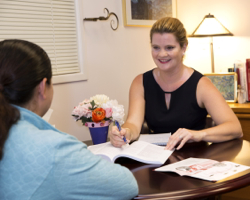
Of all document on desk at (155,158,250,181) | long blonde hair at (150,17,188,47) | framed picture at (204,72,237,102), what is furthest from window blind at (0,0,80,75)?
framed picture at (204,72,237,102)

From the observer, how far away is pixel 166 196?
1.16m

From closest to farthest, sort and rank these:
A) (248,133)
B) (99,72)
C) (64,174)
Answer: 1. (64,174)
2. (99,72)
3. (248,133)

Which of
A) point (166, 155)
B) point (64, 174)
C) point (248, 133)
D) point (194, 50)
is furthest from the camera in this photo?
point (194, 50)

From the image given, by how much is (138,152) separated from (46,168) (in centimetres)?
74

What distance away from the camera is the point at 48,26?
7.79ft

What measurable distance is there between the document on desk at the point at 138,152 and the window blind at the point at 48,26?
3.17 ft

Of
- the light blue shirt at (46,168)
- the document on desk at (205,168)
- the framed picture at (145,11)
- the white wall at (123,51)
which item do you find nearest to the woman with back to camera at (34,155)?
the light blue shirt at (46,168)

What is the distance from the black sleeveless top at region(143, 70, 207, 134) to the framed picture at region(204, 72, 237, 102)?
115cm

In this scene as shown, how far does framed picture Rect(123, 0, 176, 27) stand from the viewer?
→ 10.00 ft

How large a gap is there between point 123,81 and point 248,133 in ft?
3.98

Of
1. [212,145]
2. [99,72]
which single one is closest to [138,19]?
[99,72]

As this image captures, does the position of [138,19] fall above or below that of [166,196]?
above

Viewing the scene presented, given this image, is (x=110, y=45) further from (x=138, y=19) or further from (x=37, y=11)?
(x=37, y=11)

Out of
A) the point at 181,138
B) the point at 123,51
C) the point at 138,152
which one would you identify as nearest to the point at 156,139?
the point at 181,138
